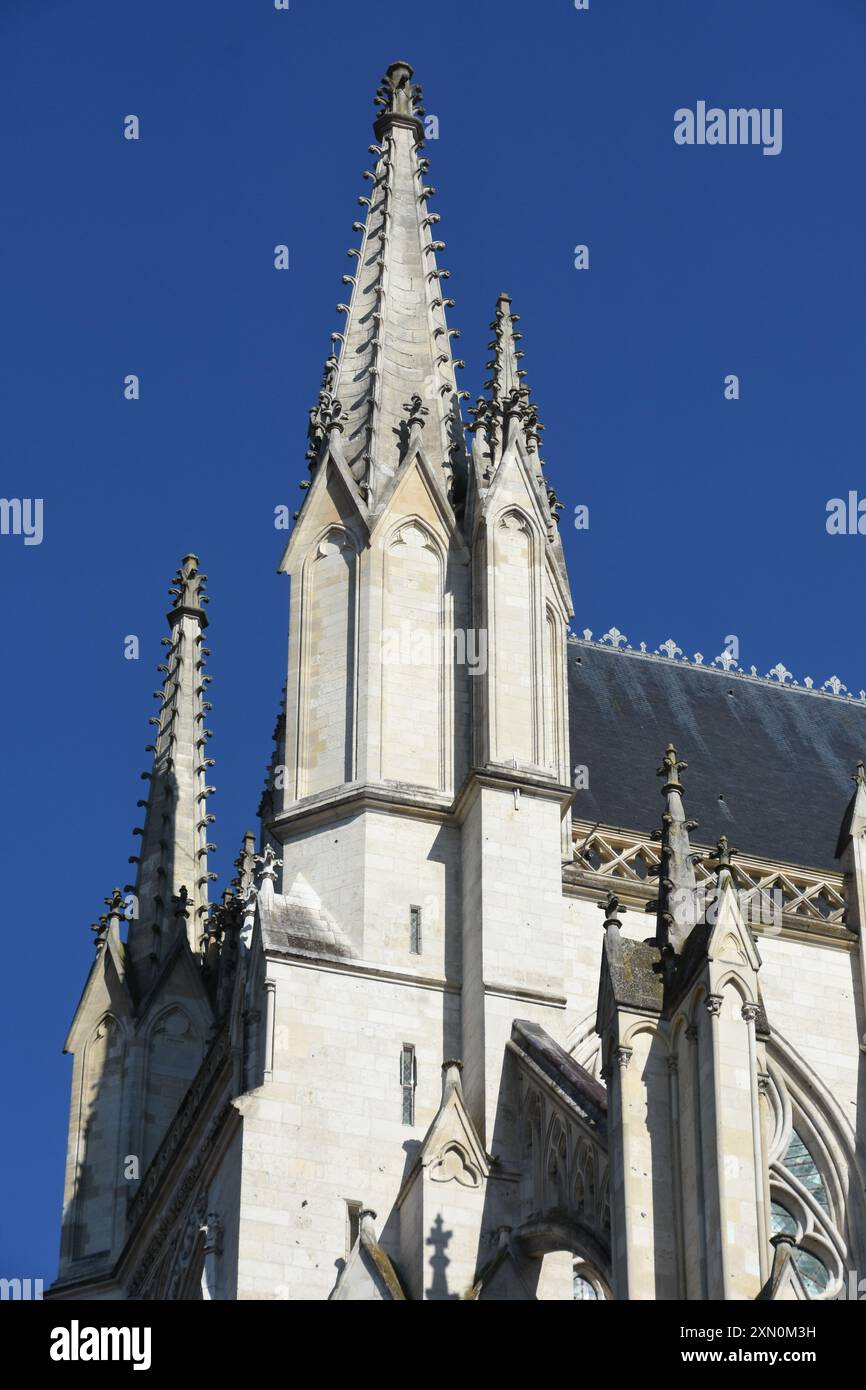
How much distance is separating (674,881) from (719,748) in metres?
12.6

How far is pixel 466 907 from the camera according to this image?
25.8 meters

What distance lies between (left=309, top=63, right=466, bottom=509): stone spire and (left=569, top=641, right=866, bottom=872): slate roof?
4663mm

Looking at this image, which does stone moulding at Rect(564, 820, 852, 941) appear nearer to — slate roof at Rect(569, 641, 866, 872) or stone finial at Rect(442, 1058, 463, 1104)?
slate roof at Rect(569, 641, 866, 872)

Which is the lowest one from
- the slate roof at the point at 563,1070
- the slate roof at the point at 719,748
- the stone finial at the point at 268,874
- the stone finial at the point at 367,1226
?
the stone finial at the point at 367,1226

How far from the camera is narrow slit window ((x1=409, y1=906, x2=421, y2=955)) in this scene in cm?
2555

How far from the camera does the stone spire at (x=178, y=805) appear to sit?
34406 mm

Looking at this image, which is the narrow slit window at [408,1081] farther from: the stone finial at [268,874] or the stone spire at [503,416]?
the stone spire at [503,416]

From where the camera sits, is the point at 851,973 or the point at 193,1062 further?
the point at 193,1062

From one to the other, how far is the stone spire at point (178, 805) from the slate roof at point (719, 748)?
4.91 meters

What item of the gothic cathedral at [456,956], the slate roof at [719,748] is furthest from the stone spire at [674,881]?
the slate roof at [719,748]

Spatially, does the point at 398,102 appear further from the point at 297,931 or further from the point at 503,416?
the point at 297,931
